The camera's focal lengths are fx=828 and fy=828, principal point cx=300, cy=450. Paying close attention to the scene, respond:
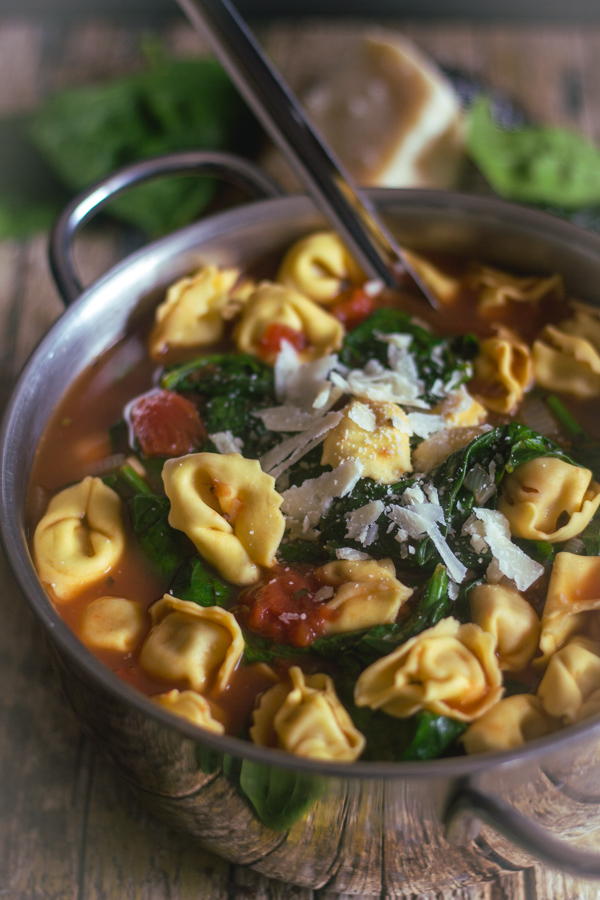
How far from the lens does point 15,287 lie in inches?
173

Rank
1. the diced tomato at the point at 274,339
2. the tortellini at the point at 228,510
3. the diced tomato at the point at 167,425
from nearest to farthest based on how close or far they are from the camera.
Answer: the tortellini at the point at 228,510 → the diced tomato at the point at 167,425 → the diced tomato at the point at 274,339

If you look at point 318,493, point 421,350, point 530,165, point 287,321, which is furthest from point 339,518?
point 530,165

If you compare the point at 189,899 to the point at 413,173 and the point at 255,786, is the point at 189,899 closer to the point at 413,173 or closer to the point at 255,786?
the point at 255,786

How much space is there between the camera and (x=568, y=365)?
331 cm

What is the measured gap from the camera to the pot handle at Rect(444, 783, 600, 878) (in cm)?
179

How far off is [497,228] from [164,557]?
201 cm

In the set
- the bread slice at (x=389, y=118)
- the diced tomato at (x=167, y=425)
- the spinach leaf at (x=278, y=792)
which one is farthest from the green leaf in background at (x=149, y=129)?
the spinach leaf at (x=278, y=792)

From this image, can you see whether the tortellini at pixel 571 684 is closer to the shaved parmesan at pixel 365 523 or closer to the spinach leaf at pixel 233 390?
the shaved parmesan at pixel 365 523

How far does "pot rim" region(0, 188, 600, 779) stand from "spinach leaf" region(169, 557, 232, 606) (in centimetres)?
48

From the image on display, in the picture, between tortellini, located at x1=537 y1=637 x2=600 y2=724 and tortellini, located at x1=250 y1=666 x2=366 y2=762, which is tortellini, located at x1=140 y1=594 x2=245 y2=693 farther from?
tortellini, located at x1=537 y1=637 x2=600 y2=724

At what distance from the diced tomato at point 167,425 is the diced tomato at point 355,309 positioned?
0.82 meters

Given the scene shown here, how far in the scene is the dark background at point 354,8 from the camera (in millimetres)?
5883

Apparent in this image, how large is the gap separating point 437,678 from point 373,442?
0.84m

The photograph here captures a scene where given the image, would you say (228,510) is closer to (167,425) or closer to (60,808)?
(167,425)
